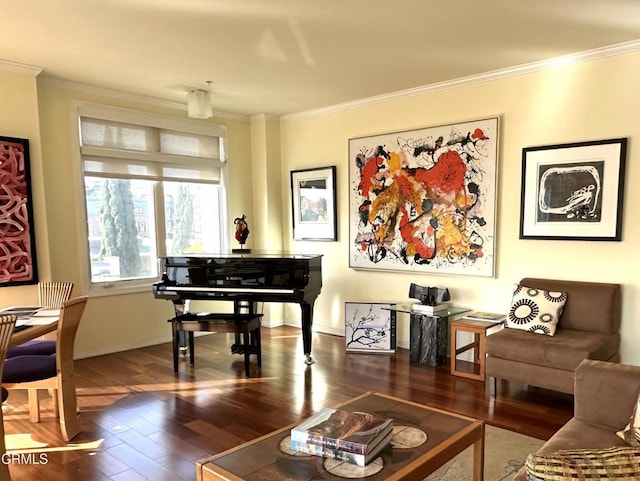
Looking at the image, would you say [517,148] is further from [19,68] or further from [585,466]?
[19,68]

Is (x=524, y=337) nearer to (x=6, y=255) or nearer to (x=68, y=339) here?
(x=68, y=339)

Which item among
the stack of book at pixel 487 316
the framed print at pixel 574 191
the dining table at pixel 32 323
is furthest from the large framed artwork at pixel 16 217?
the framed print at pixel 574 191

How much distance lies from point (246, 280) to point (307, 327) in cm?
73

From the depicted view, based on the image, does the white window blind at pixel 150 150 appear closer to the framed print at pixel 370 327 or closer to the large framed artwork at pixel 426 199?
the large framed artwork at pixel 426 199

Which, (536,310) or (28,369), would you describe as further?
(536,310)

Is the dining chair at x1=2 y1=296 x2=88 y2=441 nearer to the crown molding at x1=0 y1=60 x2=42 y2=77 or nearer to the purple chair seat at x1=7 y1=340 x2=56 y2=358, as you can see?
the purple chair seat at x1=7 y1=340 x2=56 y2=358

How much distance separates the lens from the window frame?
450cm

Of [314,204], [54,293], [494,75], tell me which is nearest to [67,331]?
[54,293]

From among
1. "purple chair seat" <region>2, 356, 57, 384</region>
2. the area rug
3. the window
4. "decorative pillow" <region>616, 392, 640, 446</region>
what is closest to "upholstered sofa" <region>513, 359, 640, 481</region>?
"decorative pillow" <region>616, 392, 640, 446</region>

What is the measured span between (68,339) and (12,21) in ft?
6.92

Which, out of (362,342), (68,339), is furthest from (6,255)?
(362,342)

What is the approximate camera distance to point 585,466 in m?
1.22

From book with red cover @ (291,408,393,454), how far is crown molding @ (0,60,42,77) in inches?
152

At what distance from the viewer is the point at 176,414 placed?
128 inches
